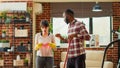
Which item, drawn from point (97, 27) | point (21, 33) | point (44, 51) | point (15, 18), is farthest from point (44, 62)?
point (97, 27)

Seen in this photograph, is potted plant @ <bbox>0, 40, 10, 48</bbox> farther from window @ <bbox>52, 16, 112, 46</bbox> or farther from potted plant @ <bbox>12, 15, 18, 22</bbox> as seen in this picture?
window @ <bbox>52, 16, 112, 46</bbox>

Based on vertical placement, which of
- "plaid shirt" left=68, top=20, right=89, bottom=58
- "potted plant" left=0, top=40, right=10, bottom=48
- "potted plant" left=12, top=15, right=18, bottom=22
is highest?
"potted plant" left=12, top=15, right=18, bottom=22

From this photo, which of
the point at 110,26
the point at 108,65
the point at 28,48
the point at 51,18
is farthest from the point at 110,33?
the point at 28,48

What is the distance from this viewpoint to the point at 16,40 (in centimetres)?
755

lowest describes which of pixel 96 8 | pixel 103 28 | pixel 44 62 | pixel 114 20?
pixel 44 62

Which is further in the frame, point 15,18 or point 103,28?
point 103,28

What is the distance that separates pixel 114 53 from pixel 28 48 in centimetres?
250

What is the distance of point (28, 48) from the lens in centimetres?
739

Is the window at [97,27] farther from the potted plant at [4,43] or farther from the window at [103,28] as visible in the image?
the potted plant at [4,43]

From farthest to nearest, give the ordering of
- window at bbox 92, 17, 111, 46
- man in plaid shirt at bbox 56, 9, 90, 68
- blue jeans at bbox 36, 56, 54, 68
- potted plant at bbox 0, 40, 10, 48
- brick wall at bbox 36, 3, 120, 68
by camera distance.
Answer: window at bbox 92, 17, 111, 46, brick wall at bbox 36, 3, 120, 68, potted plant at bbox 0, 40, 10, 48, blue jeans at bbox 36, 56, 54, 68, man in plaid shirt at bbox 56, 9, 90, 68

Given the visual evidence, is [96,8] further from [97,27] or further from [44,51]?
[44,51]

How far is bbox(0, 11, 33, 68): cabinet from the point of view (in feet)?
24.1

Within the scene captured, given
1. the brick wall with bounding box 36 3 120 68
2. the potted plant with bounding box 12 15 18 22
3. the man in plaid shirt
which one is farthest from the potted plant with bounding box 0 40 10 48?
the man in plaid shirt

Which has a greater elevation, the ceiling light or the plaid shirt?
the ceiling light
